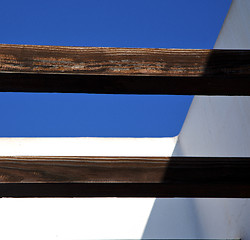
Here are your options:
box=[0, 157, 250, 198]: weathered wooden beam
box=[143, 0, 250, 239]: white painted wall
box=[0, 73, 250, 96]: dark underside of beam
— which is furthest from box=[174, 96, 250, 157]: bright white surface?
box=[0, 73, 250, 96]: dark underside of beam

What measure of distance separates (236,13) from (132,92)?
5.51 feet

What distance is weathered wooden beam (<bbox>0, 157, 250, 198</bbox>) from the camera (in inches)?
55.4

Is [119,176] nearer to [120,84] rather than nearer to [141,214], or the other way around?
[120,84]

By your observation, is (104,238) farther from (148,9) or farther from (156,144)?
(148,9)

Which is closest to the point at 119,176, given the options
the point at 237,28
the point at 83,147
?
the point at 237,28

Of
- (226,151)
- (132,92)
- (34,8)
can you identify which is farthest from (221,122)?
(132,92)

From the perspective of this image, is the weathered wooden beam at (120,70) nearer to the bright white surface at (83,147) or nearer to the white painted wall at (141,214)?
the white painted wall at (141,214)

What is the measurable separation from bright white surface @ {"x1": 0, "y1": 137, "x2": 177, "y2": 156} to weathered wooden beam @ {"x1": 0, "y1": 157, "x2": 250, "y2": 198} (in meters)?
2.74

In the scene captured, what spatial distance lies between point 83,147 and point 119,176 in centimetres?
291

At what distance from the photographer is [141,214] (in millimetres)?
3936

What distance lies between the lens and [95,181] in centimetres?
143

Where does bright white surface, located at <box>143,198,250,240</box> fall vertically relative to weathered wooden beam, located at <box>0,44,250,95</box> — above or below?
above

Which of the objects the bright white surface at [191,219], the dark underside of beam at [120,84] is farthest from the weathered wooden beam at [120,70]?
the bright white surface at [191,219]

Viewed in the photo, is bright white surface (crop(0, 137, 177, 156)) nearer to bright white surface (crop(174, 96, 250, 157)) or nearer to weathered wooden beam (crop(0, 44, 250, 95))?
bright white surface (crop(174, 96, 250, 157))
